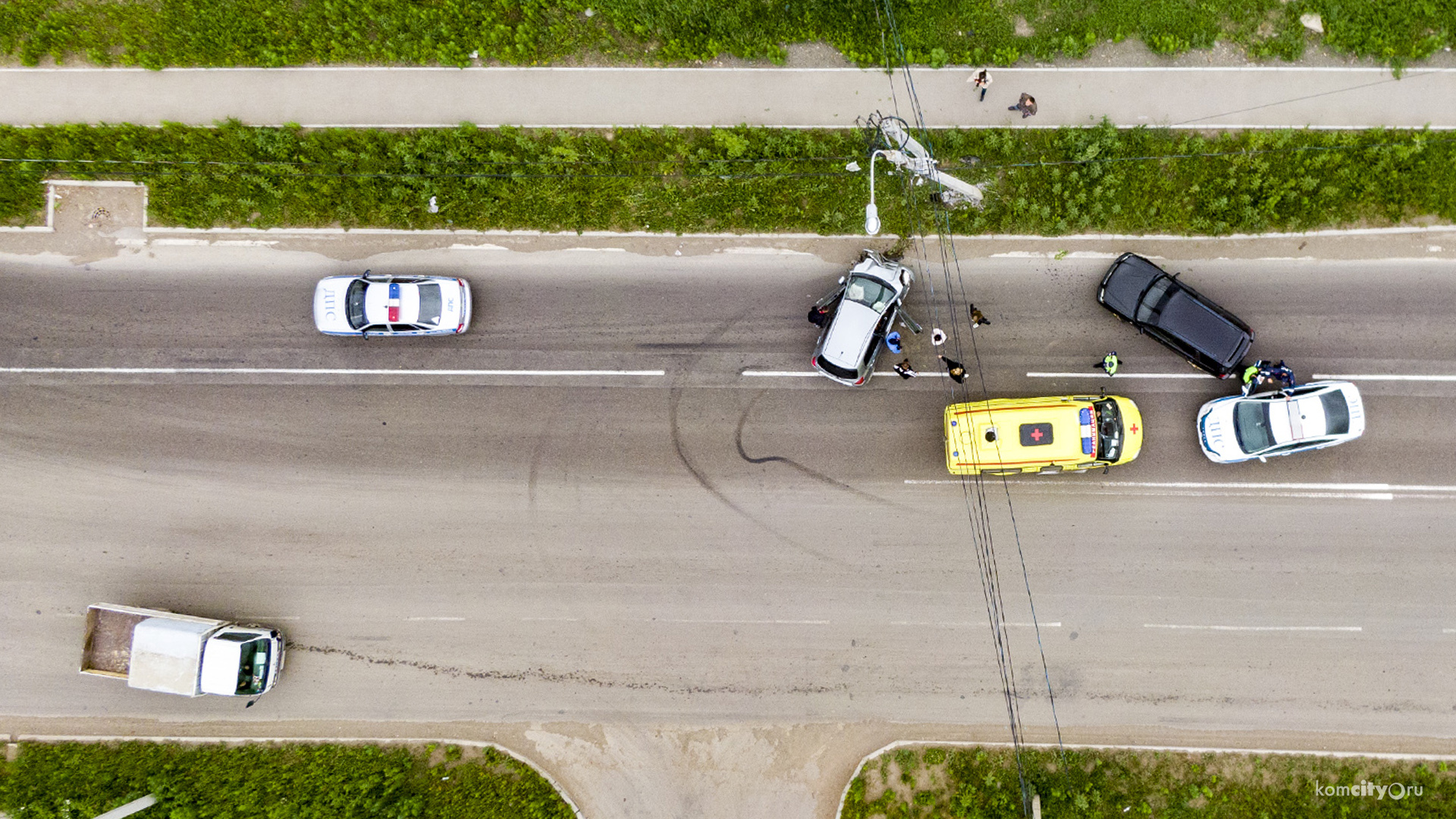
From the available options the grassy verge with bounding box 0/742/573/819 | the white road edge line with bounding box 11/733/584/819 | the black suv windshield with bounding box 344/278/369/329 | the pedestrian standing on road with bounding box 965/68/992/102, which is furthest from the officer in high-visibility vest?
the black suv windshield with bounding box 344/278/369/329

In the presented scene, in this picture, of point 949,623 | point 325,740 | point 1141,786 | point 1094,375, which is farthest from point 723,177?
point 1141,786

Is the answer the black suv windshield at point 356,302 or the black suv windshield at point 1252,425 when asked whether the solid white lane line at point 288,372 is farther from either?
the black suv windshield at point 1252,425

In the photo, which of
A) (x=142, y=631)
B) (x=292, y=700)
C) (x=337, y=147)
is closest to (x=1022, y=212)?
(x=337, y=147)

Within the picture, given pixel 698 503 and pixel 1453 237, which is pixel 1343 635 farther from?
pixel 698 503

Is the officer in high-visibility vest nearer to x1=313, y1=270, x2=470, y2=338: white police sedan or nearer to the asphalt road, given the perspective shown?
the asphalt road

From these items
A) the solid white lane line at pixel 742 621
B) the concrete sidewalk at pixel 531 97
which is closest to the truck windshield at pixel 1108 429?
the concrete sidewalk at pixel 531 97

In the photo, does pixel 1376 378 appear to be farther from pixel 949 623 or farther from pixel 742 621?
pixel 742 621
